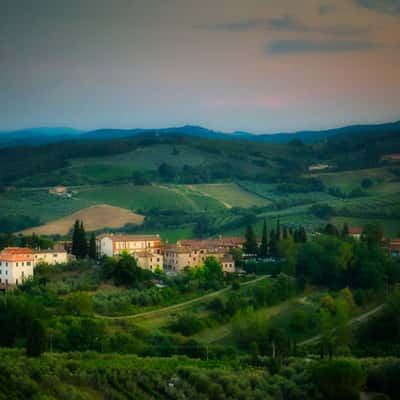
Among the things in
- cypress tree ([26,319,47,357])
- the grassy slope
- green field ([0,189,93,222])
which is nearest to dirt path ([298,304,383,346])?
the grassy slope

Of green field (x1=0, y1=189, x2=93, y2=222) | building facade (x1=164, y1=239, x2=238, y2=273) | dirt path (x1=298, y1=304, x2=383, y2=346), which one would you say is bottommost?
dirt path (x1=298, y1=304, x2=383, y2=346)

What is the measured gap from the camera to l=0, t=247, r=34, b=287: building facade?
35.4 metres

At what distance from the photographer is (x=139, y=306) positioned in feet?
111

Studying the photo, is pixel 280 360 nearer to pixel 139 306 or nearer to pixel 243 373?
pixel 243 373

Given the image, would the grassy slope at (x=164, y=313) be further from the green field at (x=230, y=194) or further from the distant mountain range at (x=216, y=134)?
the distant mountain range at (x=216, y=134)

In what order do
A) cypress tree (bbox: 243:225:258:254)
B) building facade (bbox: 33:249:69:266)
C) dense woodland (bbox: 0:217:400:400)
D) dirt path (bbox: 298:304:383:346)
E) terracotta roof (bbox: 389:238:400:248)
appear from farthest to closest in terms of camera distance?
1. terracotta roof (bbox: 389:238:400:248)
2. cypress tree (bbox: 243:225:258:254)
3. building facade (bbox: 33:249:69:266)
4. dirt path (bbox: 298:304:383:346)
5. dense woodland (bbox: 0:217:400:400)

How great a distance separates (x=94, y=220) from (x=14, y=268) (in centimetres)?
1946

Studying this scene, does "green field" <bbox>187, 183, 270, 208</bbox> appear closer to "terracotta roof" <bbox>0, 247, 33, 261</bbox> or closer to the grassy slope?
"terracotta roof" <bbox>0, 247, 33, 261</bbox>

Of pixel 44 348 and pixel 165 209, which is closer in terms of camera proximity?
pixel 44 348

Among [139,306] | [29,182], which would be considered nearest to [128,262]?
[139,306]

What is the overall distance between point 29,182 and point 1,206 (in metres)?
9.07

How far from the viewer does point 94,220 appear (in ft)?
180

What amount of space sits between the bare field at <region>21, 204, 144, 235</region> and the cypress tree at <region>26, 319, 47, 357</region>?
24.5 m

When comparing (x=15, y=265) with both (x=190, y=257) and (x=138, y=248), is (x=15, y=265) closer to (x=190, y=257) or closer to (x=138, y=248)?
(x=138, y=248)
